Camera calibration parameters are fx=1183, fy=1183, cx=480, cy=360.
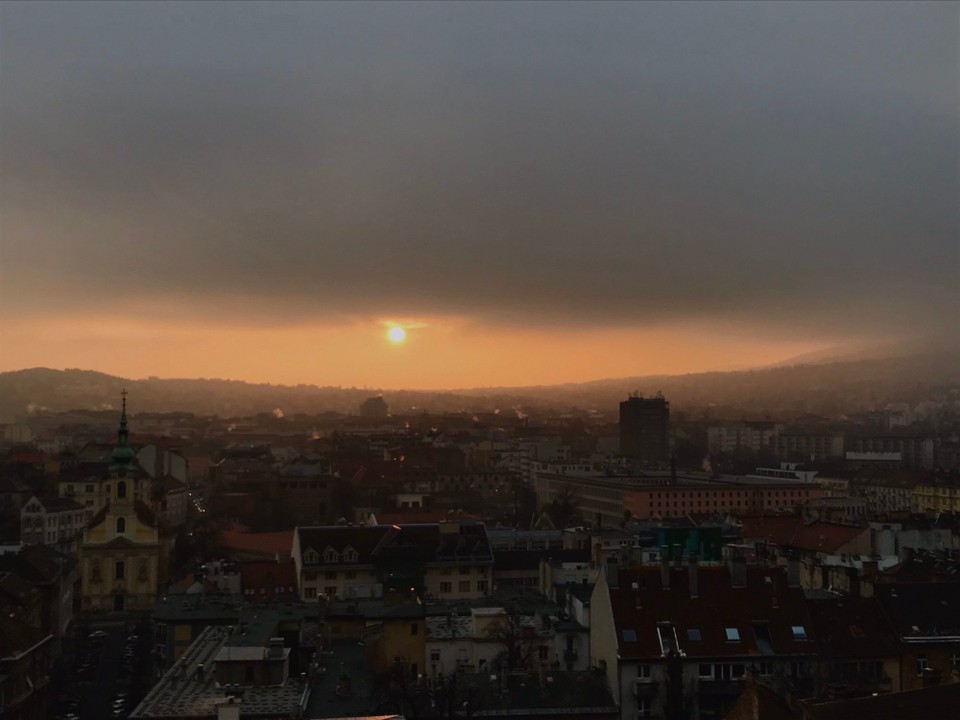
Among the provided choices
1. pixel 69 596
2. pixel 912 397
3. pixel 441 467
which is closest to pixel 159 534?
pixel 69 596

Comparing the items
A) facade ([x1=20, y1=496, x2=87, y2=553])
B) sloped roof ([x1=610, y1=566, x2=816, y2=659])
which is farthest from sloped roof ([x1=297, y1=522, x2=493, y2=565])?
facade ([x1=20, y1=496, x2=87, y2=553])

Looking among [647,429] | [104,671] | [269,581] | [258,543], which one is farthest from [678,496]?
[647,429]

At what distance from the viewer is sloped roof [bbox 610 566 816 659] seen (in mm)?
29688

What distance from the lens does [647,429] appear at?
178 meters

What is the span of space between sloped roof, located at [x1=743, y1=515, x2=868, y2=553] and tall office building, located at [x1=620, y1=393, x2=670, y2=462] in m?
115

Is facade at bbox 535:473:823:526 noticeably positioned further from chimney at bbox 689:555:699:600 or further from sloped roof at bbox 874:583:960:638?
chimney at bbox 689:555:699:600

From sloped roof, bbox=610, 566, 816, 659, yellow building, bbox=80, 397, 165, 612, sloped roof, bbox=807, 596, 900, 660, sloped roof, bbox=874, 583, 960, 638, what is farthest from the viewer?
yellow building, bbox=80, 397, 165, 612

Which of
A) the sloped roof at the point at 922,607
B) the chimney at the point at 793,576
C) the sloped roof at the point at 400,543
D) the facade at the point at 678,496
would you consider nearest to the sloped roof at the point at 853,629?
the sloped roof at the point at 922,607

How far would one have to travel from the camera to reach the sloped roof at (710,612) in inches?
1169

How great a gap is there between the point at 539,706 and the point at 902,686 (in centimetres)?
941

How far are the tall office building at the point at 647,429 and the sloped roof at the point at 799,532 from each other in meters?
115

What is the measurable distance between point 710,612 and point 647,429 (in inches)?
5860

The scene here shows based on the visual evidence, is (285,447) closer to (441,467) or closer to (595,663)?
(441,467)

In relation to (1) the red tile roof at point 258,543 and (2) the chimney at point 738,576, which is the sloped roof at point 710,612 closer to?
(2) the chimney at point 738,576
